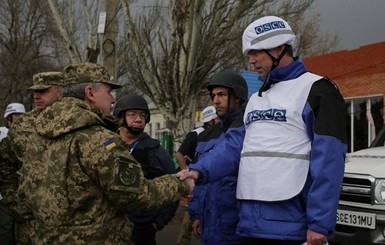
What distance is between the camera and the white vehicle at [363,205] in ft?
17.3

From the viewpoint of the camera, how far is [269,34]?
3.05 metres

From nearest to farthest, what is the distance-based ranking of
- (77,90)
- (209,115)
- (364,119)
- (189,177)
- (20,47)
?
(77,90)
(189,177)
(209,115)
(364,119)
(20,47)

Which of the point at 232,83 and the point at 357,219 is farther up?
the point at 232,83

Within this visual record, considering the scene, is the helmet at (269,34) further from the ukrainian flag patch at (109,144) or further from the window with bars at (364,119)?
the window with bars at (364,119)

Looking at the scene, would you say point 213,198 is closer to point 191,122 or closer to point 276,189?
point 276,189

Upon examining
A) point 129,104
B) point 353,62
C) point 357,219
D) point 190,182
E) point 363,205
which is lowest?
point 357,219

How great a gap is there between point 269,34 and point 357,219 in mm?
3064

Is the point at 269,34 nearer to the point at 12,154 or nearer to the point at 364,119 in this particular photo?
the point at 12,154

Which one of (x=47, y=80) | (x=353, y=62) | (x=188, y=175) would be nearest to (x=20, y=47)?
(x=353, y=62)

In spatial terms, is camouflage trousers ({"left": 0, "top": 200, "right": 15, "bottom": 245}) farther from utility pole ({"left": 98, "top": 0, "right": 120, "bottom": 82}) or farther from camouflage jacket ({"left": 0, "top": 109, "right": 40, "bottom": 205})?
utility pole ({"left": 98, "top": 0, "right": 120, "bottom": 82})

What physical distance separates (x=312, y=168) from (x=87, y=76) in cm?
142

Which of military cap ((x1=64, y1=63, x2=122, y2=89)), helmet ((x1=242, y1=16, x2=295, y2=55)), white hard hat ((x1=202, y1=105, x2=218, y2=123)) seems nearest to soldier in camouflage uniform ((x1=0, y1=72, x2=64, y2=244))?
military cap ((x1=64, y1=63, x2=122, y2=89))

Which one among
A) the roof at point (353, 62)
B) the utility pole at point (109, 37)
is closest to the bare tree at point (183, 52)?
the utility pole at point (109, 37)

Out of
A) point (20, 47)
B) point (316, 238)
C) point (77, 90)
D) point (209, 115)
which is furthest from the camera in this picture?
point (20, 47)
